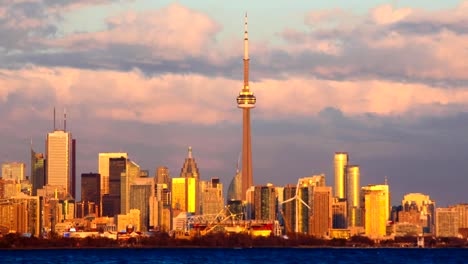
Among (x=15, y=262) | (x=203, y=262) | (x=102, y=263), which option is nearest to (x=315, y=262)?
(x=203, y=262)

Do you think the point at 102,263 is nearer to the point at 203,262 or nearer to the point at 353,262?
the point at 203,262

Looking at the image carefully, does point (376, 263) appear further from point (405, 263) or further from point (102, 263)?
point (102, 263)

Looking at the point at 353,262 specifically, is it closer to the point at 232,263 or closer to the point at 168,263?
the point at 232,263

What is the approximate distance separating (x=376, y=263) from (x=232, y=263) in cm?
2472

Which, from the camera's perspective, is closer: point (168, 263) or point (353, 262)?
point (168, 263)

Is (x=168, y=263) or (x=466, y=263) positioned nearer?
(x=168, y=263)

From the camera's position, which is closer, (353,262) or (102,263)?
(102,263)

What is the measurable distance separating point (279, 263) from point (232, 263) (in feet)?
25.9

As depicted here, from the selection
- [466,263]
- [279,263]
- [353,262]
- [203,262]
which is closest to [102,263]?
[203,262]

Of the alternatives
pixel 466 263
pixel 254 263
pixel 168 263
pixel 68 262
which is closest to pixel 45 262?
pixel 68 262

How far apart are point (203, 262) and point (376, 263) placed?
2986cm

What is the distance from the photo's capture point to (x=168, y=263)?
18212cm

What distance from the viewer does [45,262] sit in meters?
185

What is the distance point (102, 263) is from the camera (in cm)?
18088
